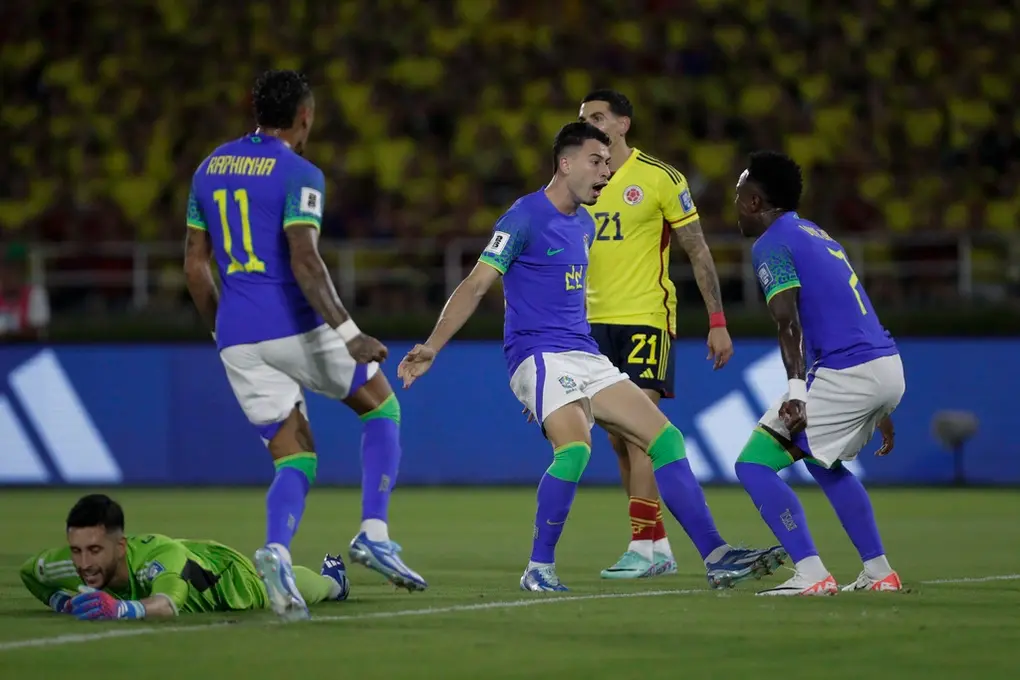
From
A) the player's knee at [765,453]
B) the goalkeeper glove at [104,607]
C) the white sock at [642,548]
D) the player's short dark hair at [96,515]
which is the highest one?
the player's knee at [765,453]

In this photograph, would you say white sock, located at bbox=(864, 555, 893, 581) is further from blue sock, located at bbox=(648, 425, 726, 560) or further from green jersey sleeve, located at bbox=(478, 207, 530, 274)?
green jersey sleeve, located at bbox=(478, 207, 530, 274)

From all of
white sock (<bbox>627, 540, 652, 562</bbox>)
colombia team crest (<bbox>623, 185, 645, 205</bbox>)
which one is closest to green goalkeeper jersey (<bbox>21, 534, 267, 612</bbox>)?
white sock (<bbox>627, 540, 652, 562</bbox>)

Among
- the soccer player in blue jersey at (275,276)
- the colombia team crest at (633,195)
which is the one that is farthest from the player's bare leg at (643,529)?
the soccer player in blue jersey at (275,276)

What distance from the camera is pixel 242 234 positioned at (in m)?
6.74

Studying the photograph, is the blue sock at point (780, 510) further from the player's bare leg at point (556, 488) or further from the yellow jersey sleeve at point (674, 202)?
the yellow jersey sleeve at point (674, 202)

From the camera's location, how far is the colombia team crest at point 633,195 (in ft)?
29.4

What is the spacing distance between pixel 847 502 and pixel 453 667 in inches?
107

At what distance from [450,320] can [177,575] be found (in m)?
1.63

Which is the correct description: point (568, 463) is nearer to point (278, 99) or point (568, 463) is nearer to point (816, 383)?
point (816, 383)

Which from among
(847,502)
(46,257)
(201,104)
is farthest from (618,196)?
(201,104)

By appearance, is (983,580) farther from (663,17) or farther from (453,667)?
(663,17)

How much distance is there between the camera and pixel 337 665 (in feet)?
16.6

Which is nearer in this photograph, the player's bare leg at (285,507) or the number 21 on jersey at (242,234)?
the player's bare leg at (285,507)

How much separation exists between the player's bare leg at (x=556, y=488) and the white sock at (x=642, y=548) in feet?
3.46
